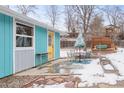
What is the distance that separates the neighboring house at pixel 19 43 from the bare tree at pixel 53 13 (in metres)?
14.4

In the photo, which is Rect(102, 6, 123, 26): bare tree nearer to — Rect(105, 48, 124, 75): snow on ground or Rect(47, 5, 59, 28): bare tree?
Rect(47, 5, 59, 28): bare tree

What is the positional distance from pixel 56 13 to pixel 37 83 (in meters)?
21.2

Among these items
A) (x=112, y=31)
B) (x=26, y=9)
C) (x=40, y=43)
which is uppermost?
(x=26, y=9)

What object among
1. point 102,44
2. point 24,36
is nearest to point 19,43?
point 24,36

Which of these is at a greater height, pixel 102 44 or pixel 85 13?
pixel 85 13

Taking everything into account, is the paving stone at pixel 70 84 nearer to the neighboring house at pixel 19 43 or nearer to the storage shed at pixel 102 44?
the neighboring house at pixel 19 43

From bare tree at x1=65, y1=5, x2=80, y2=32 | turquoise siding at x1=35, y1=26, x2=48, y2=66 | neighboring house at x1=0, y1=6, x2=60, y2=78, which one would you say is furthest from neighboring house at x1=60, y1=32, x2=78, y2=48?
neighboring house at x1=0, y1=6, x2=60, y2=78

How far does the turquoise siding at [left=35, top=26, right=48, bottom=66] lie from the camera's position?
453 inches

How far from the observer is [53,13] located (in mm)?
27625

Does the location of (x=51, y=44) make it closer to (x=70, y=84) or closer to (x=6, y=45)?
(x=6, y=45)

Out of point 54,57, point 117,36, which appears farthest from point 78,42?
point 117,36

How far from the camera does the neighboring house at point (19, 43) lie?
7832 millimetres

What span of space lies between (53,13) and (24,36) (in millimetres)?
18106

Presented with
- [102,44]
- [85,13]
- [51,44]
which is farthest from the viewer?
[85,13]
